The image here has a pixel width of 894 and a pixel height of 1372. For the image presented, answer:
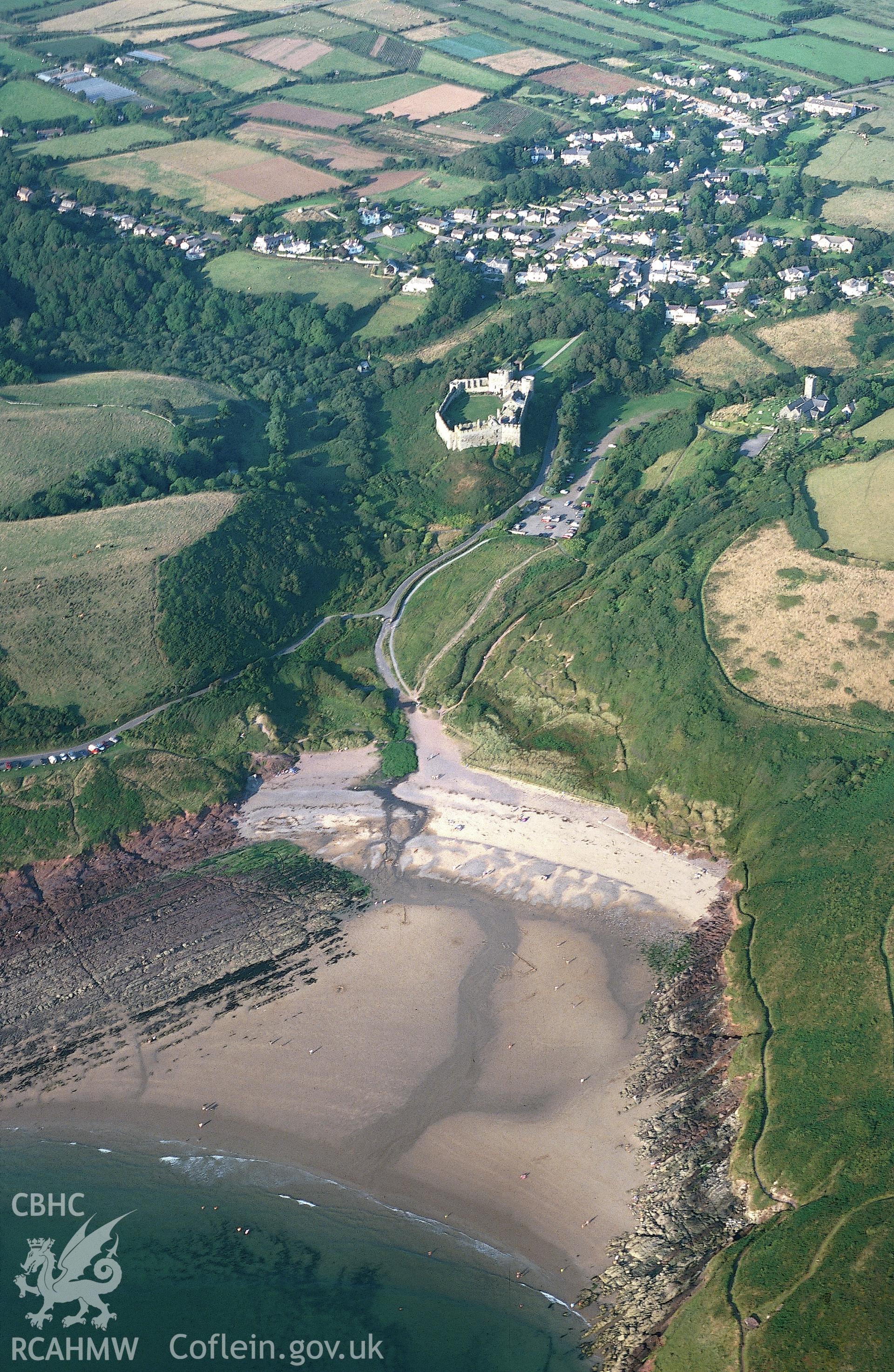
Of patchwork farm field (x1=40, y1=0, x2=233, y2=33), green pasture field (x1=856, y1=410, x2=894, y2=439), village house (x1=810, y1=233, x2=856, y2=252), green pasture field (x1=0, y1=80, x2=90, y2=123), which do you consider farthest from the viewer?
patchwork farm field (x1=40, y1=0, x2=233, y2=33)

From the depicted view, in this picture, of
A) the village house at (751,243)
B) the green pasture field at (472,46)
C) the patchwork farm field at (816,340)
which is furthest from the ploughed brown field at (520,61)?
the patchwork farm field at (816,340)

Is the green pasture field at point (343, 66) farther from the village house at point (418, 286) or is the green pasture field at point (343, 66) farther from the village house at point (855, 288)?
the village house at point (855, 288)

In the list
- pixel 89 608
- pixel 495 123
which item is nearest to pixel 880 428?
pixel 89 608

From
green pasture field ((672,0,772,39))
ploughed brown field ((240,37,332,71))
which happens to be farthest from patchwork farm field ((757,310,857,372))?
ploughed brown field ((240,37,332,71))

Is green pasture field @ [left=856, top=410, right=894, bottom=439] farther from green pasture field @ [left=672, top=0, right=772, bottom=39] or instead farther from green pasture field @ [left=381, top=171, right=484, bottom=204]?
green pasture field @ [left=672, top=0, right=772, bottom=39]

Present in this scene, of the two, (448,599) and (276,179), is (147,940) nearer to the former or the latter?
(448,599)
